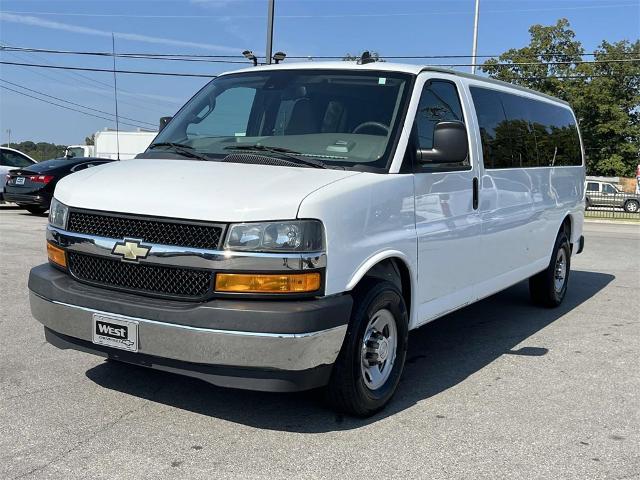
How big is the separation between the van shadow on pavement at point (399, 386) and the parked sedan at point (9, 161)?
47.2 feet

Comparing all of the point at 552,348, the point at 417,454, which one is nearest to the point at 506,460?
the point at 417,454

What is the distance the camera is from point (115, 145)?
36.0 meters

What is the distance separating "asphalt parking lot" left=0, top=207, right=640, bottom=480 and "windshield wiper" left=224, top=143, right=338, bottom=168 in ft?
4.73

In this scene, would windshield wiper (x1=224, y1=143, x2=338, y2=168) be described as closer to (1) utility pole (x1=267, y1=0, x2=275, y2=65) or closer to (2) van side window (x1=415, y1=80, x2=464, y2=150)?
(2) van side window (x1=415, y1=80, x2=464, y2=150)

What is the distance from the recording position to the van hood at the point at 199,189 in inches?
136

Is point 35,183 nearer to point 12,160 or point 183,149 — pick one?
point 12,160

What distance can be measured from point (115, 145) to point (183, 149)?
3311 cm

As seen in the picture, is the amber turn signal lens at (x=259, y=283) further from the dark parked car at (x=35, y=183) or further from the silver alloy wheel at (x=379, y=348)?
the dark parked car at (x=35, y=183)

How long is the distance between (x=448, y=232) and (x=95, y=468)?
2.73 meters

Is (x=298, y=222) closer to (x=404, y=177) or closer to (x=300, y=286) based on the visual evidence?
(x=300, y=286)

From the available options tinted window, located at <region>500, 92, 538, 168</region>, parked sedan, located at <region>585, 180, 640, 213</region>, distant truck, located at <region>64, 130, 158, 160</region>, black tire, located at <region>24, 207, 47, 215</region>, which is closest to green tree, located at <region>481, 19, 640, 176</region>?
parked sedan, located at <region>585, 180, 640, 213</region>

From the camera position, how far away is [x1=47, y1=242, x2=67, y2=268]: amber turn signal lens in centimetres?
404

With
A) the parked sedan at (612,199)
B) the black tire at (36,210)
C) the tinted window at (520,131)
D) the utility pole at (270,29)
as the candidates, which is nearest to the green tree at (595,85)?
the parked sedan at (612,199)

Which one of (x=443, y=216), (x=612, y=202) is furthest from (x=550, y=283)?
(x=612, y=202)
